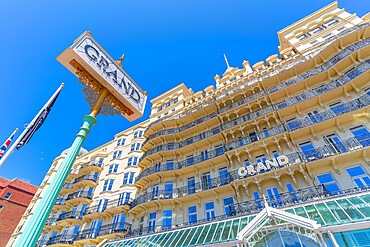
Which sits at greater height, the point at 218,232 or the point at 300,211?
the point at 300,211

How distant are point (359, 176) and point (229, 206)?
9465 millimetres

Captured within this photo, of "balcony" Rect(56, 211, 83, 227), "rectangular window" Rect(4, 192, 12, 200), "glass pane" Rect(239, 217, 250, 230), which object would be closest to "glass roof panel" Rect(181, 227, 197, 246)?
"glass pane" Rect(239, 217, 250, 230)

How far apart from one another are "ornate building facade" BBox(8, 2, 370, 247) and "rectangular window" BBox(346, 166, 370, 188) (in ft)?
0.17

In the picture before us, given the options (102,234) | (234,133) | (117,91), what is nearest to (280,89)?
(234,133)

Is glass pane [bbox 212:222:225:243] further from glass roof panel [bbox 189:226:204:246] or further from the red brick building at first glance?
the red brick building

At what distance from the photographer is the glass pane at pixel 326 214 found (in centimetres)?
972

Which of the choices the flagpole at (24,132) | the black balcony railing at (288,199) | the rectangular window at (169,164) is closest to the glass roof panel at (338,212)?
the black balcony railing at (288,199)

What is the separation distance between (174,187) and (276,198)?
10.3 m

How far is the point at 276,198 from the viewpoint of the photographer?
49.0 feet

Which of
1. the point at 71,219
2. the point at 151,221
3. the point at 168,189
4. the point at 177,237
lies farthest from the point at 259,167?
the point at 71,219

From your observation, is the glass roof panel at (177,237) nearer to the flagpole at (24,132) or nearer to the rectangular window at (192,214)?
the rectangular window at (192,214)

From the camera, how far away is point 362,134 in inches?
559

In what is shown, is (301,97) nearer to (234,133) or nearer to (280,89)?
(280,89)

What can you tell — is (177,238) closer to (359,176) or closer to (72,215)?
Answer: (359,176)
